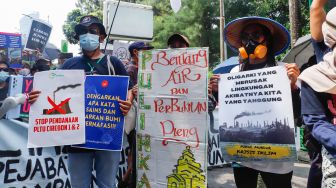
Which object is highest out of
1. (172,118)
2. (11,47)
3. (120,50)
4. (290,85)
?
(11,47)

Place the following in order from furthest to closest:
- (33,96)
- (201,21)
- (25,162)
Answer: (201,21) → (25,162) → (33,96)

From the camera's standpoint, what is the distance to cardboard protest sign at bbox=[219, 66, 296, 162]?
7.57 ft

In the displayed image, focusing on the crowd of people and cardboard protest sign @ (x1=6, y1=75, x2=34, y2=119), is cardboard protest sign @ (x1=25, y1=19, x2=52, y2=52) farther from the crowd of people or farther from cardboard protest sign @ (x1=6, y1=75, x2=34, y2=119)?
the crowd of people

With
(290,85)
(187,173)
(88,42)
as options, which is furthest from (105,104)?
(290,85)

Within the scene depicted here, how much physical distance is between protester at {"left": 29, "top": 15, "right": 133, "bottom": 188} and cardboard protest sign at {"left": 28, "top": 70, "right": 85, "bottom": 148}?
9 centimetres

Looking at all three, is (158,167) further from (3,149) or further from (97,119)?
(3,149)

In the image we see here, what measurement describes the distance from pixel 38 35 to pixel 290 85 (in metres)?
8.85

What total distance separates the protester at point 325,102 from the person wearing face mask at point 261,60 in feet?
1.31

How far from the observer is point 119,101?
2830mm

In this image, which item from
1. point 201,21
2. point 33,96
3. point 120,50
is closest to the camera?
point 33,96

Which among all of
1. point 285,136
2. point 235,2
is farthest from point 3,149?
point 235,2

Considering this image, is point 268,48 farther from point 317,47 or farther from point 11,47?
point 11,47

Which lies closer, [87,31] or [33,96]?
[33,96]

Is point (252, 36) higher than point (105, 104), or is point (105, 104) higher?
point (252, 36)
